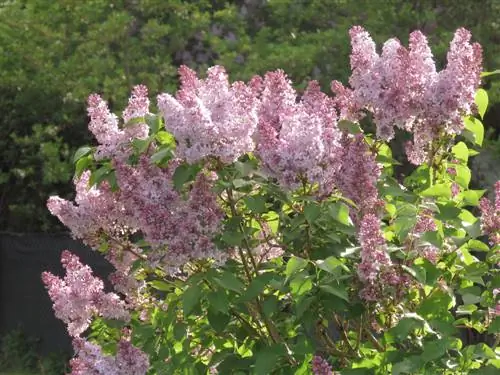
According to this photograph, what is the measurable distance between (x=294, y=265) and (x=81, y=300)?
1117mm

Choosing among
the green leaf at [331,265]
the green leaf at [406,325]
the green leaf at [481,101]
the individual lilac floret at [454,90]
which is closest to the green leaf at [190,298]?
the green leaf at [331,265]

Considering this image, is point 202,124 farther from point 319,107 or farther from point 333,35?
point 333,35

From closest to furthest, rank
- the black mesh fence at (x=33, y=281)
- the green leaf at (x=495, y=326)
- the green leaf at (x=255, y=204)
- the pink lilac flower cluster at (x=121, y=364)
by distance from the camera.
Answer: the green leaf at (x=255, y=204) < the green leaf at (x=495, y=326) < the pink lilac flower cluster at (x=121, y=364) < the black mesh fence at (x=33, y=281)

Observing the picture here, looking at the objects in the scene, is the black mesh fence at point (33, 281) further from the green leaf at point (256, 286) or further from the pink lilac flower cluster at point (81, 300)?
the green leaf at point (256, 286)

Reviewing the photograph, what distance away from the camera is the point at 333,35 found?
12.8 m

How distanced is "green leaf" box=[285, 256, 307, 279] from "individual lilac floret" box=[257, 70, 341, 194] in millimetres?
256

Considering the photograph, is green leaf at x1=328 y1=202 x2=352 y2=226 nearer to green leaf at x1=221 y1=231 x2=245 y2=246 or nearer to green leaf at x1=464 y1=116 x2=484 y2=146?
green leaf at x1=221 y1=231 x2=245 y2=246

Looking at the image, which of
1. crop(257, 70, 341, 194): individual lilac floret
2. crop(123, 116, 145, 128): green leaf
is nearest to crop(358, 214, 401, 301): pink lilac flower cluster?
crop(257, 70, 341, 194): individual lilac floret

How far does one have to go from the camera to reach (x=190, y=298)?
14.1ft

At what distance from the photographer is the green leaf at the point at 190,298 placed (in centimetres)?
426

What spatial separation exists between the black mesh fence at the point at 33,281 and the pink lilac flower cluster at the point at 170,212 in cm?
915

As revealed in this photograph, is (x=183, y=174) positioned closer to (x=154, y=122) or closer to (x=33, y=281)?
(x=154, y=122)

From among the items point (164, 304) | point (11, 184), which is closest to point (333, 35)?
point (11, 184)

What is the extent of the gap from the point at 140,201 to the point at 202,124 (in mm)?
396
